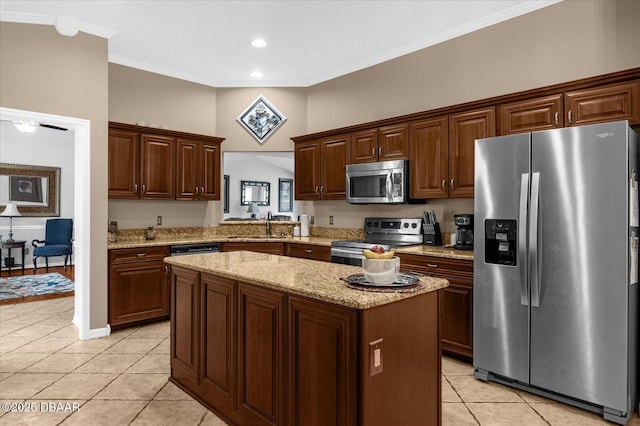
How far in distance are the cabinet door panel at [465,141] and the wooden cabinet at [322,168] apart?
1376mm

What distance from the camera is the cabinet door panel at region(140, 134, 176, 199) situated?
4672 mm

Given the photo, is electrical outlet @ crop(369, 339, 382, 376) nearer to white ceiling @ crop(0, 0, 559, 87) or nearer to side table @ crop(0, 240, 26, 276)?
white ceiling @ crop(0, 0, 559, 87)

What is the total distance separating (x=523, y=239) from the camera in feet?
8.96

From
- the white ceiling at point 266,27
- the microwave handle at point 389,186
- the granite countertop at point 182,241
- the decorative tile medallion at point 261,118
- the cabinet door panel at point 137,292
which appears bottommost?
the cabinet door panel at point 137,292

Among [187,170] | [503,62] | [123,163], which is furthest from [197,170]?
[503,62]

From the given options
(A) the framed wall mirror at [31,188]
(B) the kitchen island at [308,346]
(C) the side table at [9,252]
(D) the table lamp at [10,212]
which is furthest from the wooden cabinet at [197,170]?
(A) the framed wall mirror at [31,188]

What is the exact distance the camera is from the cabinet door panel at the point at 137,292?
13.7 ft

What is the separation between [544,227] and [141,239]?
14.2 feet

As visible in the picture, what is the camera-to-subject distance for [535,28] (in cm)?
359

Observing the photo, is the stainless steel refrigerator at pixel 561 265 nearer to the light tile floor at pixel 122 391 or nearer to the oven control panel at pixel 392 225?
the light tile floor at pixel 122 391

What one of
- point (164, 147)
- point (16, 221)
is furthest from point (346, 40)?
point (16, 221)

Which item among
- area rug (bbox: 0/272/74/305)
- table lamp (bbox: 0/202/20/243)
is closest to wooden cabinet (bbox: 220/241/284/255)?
area rug (bbox: 0/272/74/305)

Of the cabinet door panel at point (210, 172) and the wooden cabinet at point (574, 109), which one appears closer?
the wooden cabinet at point (574, 109)

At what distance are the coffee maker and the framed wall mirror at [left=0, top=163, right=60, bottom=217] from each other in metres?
8.46
